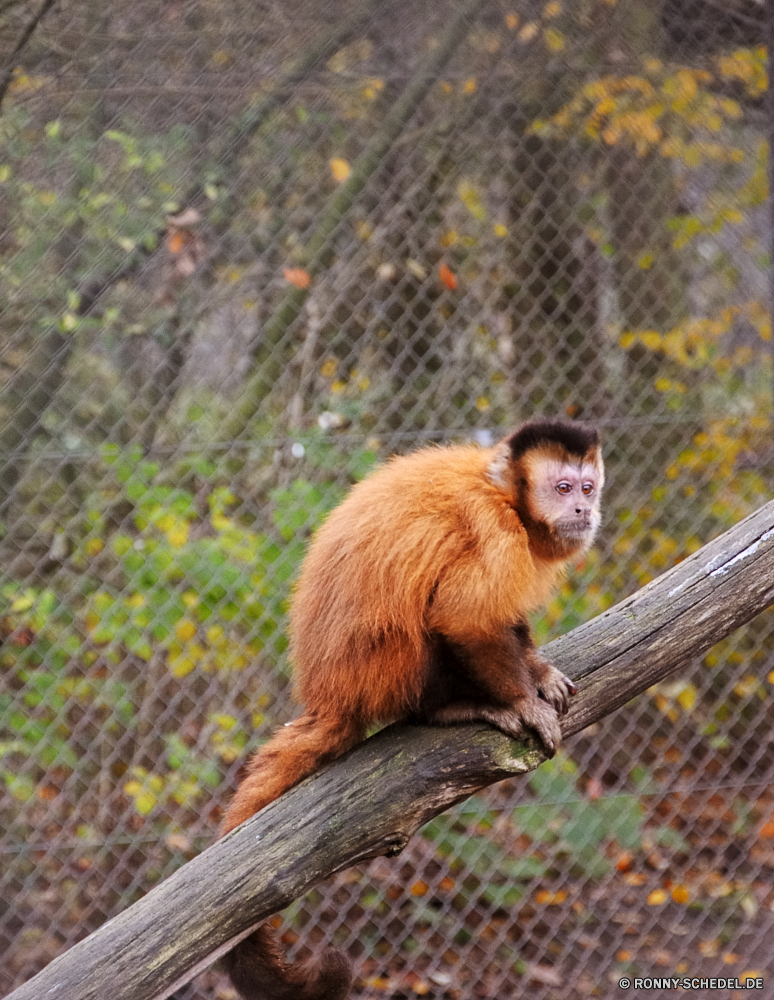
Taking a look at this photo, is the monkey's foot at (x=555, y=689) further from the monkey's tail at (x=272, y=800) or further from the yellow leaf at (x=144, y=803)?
the yellow leaf at (x=144, y=803)

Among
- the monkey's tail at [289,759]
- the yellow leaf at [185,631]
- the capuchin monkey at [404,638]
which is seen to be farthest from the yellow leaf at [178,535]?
the monkey's tail at [289,759]

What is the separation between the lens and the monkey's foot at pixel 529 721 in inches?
95.3

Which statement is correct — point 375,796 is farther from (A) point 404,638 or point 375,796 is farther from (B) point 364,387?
(B) point 364,387

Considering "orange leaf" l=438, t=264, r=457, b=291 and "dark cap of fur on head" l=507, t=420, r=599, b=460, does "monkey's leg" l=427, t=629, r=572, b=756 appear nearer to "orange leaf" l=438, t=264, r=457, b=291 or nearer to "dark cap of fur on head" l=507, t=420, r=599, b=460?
"dark cap of fur on head" l=507, t=420, r=599, b=460

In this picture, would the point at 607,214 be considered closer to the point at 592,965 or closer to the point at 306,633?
the point at 306,633

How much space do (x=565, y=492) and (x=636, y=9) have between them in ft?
9.66

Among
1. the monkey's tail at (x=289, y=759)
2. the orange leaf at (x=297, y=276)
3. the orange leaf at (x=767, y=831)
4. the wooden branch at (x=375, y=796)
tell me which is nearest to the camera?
the wooden branch at (x=375, y=796)

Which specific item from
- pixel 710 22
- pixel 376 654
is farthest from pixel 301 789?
pixel 710 22

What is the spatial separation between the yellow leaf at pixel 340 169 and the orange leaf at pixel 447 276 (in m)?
0.57

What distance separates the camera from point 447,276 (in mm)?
4543

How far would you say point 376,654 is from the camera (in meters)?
2.43

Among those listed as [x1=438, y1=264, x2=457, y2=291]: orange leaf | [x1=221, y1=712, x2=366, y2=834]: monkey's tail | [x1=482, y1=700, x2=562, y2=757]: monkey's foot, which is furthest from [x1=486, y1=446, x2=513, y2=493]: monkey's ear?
[x1=438, y1=264, x2=457, y2=291]: orange leaf

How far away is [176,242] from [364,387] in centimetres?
99

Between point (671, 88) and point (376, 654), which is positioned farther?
point (671, 88)
